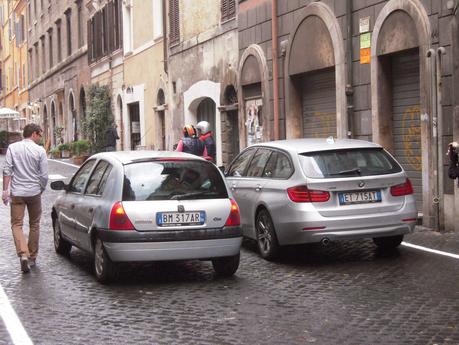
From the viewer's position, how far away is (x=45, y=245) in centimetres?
1047

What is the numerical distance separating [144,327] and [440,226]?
261 inches

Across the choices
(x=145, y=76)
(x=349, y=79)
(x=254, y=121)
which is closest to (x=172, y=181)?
(x=349, y=79)

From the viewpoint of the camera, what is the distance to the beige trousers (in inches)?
327

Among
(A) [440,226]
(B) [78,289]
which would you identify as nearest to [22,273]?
(B) [78,289]

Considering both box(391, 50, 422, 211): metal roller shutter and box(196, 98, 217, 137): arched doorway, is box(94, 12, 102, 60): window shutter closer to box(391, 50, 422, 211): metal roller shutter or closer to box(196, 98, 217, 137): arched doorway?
box(196, 98, 217, 137): arched doorway

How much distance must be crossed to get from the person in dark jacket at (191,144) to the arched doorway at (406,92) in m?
3.06

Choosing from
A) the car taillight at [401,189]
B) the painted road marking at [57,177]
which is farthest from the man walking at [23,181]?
the painted road marking at [57,177]

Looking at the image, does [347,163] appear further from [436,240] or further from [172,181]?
[436,240]

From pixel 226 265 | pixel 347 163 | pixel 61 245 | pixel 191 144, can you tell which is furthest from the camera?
pixel 191 144

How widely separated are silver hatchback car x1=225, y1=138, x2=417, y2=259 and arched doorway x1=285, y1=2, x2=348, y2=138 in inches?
212

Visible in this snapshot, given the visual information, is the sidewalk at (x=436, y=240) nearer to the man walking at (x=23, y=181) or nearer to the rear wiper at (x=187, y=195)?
the rear wiper at (x=187, y=195)

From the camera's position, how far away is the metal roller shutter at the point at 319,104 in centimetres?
1531

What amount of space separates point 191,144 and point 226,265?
5.42 metres

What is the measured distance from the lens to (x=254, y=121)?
738 inches
